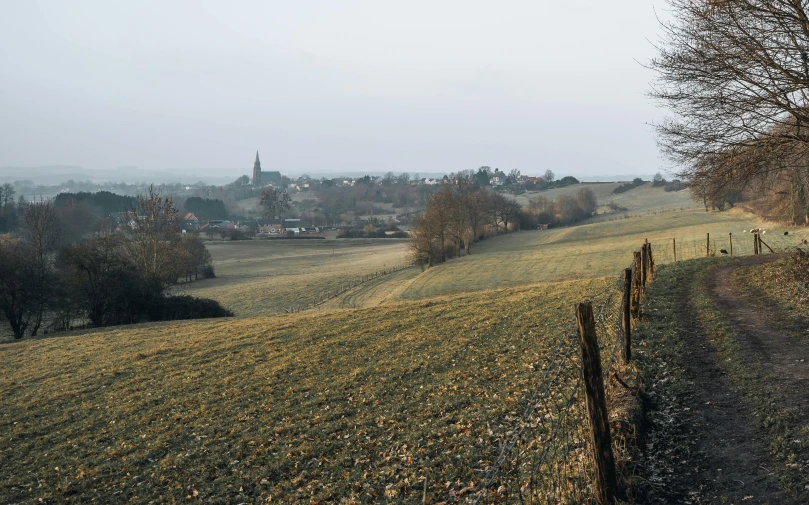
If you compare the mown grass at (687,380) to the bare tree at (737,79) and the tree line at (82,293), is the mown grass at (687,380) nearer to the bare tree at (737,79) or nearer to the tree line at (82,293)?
the bare tree at (737,79)

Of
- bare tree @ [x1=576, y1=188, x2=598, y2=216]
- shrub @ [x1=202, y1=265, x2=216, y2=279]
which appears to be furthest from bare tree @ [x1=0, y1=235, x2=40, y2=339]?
bare tree @ [x1=576, y1=188, x2=598, y2=216]

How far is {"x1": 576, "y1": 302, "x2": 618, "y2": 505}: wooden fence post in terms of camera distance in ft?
19.9

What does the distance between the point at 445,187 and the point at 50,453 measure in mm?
69538

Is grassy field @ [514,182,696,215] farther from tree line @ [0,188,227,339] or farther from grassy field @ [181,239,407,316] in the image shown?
tree line @ [0,188,227,339]

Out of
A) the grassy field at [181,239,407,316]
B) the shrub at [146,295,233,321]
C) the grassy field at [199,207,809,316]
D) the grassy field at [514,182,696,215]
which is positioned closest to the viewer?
the shrub at [146,295,233,321]

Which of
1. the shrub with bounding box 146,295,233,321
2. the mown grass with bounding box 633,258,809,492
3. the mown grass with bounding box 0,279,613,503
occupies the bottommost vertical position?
the shrub with bounding box 146,295,233,321

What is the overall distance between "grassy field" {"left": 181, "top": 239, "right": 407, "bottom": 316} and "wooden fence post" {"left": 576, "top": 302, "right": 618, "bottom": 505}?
42.8m

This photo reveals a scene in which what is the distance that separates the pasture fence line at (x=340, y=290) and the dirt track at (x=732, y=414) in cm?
3554

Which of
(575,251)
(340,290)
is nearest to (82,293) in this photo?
(340,290)

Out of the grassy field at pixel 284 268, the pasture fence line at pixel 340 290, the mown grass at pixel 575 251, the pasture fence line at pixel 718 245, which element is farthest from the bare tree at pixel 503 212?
the pasture fence line at pixel 718 245

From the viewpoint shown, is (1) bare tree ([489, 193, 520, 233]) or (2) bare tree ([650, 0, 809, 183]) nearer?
(2) bare tree ([650, 0, 809, 183])

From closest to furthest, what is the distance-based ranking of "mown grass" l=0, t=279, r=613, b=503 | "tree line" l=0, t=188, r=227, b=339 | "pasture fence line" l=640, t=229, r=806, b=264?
1. "mown grass" l=0, t=279, r=613, b=503
2. "tree line" l=0, t=188, r=227, b=339
3. "pasture fence line" l=640, t=229, r=806, b=264

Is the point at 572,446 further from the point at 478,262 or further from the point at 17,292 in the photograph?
the point at 478,262

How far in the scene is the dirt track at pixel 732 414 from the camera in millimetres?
6508
